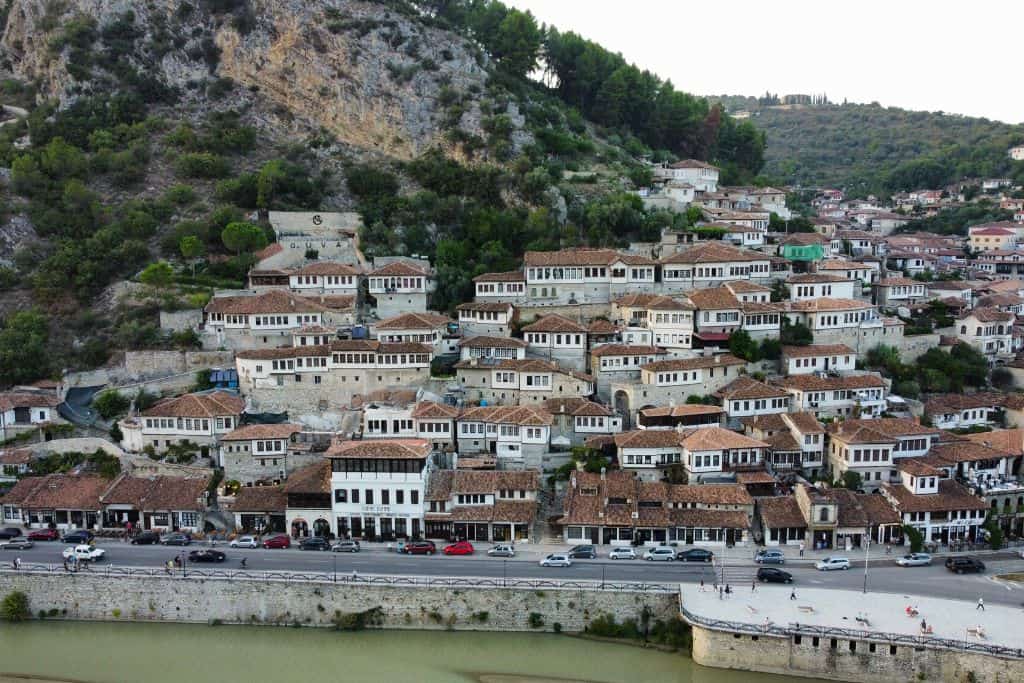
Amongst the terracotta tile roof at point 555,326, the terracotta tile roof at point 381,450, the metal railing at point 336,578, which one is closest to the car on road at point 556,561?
the metal railing at point 336,578

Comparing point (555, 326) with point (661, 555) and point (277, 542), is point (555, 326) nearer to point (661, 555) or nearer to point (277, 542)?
point (661, 555)

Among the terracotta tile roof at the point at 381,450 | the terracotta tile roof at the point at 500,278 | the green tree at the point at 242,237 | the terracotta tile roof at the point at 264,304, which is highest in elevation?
the green tree at the point at 242,237

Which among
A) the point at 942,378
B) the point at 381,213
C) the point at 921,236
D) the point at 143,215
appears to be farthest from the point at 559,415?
the point at 921,236

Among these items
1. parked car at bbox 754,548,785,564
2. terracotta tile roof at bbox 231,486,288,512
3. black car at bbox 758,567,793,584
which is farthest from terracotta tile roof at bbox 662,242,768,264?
terracotta tile roof at bbox 231,486,288,512

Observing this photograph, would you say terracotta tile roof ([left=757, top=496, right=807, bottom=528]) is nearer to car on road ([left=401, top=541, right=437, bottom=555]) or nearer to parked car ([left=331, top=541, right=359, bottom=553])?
car on road ([left=401, top=541, right=437, bottom=555])

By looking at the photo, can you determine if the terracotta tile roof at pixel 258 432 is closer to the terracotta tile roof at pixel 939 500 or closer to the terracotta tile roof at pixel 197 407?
the terracotta tile roof at pixel 197 407

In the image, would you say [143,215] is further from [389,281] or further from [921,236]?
[921,236]

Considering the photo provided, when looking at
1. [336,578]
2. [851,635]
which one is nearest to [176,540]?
[336,578]
